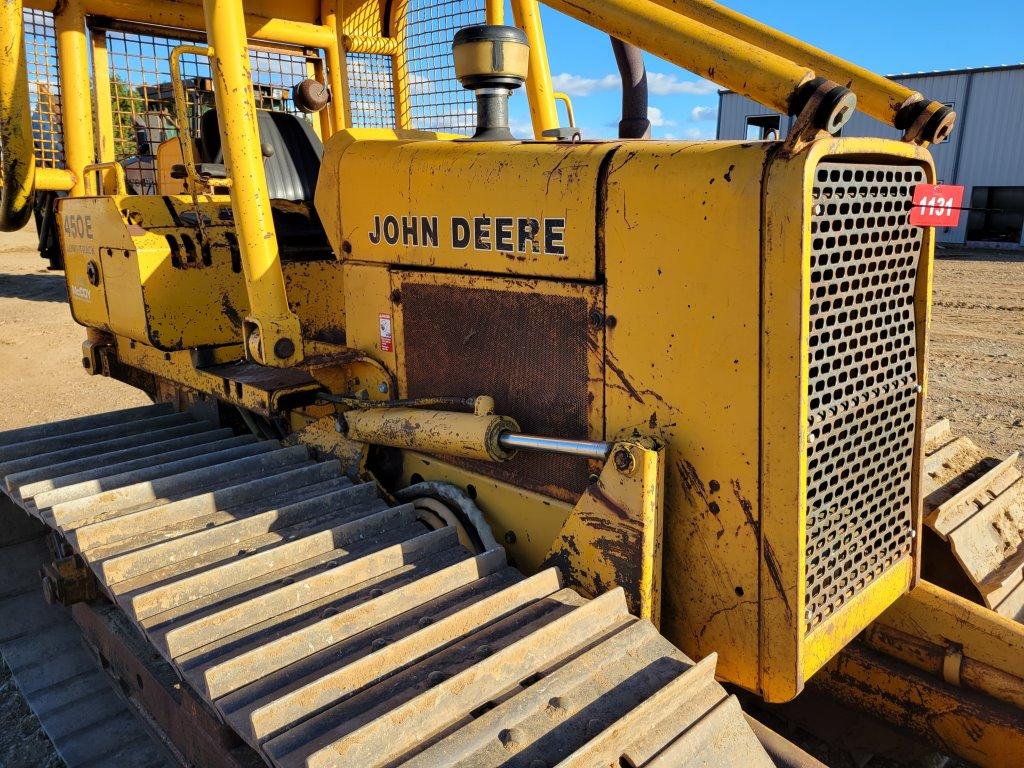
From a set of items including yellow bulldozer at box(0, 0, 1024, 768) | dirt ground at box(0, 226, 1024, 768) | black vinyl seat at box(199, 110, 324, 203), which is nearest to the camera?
yellow bulldozer at box(0, 0, 1024, 768)

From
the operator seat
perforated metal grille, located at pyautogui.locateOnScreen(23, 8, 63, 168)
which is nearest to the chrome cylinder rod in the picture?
the operator seat

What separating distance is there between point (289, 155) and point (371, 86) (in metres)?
0.67

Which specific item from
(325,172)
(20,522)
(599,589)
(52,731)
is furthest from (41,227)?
(599,589)

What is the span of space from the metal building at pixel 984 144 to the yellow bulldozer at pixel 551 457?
65.4ft

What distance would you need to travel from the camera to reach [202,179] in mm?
3191

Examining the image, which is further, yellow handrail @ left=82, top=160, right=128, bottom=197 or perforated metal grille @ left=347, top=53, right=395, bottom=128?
perforated metal grille @ left=347, top=53, right=395, bottom=128

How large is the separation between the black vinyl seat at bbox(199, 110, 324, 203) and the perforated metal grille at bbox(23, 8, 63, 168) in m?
0.75

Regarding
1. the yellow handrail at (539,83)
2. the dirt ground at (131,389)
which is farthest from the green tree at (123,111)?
the dirt ground at (131,389)

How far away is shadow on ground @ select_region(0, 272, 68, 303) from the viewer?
13680mm

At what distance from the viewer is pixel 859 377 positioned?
7.01 ft

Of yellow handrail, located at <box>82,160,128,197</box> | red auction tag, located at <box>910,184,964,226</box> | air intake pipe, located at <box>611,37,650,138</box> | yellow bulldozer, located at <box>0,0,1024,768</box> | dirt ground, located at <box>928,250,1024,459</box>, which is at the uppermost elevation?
air intake pipe, located at <box>611,37,650,138</box>

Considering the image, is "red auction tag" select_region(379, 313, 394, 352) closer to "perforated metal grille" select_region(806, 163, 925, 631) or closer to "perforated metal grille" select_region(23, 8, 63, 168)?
"perforated metal grille" select_region(806, 163, 925, 631)

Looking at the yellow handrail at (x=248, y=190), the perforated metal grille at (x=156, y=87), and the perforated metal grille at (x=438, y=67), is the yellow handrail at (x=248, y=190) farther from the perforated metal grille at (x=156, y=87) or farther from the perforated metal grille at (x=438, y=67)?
the perforated metal grille at (x=438, y=67)

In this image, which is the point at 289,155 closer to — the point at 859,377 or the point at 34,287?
the point at 859,377
